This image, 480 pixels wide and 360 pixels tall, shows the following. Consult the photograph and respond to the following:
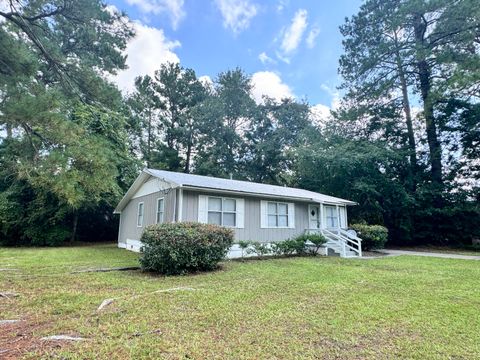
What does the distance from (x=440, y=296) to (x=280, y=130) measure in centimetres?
2415


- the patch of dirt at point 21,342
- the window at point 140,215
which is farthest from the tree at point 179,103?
the patch of dirt at point 21,342

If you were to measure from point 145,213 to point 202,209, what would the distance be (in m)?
3.92

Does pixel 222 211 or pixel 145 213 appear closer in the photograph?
pixel 222 211

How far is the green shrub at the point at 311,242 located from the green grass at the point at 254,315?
15.4 feet

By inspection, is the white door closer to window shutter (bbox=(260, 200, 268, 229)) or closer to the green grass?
window shutter (bbox=(260, 200, 268, 229))

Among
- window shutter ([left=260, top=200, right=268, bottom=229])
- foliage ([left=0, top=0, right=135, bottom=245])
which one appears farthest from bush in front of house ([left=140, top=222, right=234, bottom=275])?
window shutter ([left=260, top=200, right=268, bottom=229])

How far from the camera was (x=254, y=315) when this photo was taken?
4.37 m

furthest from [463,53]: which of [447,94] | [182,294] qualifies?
[182,294]

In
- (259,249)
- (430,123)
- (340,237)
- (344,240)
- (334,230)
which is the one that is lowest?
(259,249)

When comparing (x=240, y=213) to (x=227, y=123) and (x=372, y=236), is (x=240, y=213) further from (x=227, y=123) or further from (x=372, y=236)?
(x=227, y=123)

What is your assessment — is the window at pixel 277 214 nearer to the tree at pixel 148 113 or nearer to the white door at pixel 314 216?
the white door at pixel 314 216

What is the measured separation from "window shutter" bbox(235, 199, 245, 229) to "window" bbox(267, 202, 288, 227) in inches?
56.6

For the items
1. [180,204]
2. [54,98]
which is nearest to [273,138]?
[180,204]

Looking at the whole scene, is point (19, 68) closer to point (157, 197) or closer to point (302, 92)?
point (157, 197)
